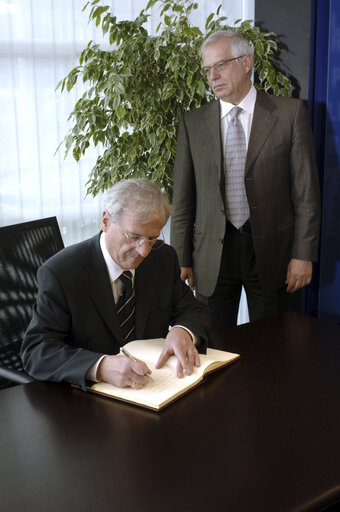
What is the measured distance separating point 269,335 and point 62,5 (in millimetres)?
2401

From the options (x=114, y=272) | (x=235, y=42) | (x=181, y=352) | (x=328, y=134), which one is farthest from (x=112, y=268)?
(x=328, y=134)

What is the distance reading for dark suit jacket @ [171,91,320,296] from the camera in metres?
2.66

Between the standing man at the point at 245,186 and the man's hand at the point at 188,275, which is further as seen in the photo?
the man's hand at the point at 188,275

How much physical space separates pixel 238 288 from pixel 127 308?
3.66 ft

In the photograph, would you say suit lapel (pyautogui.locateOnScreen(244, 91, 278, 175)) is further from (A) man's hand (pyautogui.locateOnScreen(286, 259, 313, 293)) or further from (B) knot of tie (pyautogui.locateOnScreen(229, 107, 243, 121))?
(A) man's hand (pyautogui.locateOnScreen(286, 259, 313, 293))

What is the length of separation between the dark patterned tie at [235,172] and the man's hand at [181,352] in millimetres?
1077

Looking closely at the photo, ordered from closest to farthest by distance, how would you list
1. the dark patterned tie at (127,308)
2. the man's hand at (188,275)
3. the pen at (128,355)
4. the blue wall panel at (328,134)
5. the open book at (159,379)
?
the open book at (159,379), the pen at (128,355), the dark patterned tie at (127,308), the man's hand at (188,275), the blue wall panel at (328,134)

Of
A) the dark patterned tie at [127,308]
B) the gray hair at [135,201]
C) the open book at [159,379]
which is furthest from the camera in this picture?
the dark patterned tie at [127,308]

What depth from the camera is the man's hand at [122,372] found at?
1497 millimetres

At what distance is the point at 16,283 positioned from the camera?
2035mm

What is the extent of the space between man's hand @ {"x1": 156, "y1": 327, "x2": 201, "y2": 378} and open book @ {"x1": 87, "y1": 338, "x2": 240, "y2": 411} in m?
0.02

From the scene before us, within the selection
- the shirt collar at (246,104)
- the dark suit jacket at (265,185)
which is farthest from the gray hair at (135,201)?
the shirt collar at (246,104)

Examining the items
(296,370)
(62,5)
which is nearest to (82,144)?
(62,5)

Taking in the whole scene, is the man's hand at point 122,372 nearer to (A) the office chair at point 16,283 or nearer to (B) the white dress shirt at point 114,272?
(B) the white dress shirt at point 114,272
